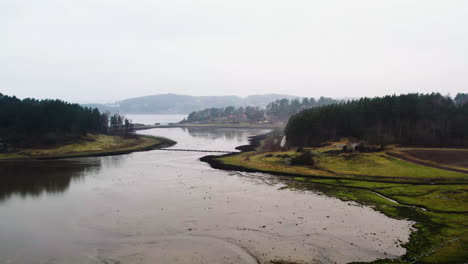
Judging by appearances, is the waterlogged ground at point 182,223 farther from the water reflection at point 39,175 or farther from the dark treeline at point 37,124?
the dark treeline at point 37,124

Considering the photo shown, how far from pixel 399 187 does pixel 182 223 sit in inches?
1625

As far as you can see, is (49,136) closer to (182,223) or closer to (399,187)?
(182,223)

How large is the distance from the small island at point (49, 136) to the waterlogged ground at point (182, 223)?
137ft

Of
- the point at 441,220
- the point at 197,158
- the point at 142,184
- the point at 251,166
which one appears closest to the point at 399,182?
the point at 441,220

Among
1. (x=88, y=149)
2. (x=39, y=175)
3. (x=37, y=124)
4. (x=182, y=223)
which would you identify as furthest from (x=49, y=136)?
(x=182, y=223)

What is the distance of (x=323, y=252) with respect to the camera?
3362cm

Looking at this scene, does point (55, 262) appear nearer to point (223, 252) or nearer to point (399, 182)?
point (223, 252)

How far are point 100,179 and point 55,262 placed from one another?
41.3 metres

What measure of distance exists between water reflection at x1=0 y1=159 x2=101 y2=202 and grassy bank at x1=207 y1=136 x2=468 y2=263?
35441 millimetres

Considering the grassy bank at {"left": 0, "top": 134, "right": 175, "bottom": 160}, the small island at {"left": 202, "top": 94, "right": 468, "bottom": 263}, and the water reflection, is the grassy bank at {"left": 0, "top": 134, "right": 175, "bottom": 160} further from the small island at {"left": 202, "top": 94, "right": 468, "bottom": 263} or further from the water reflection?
the small island at {"left": 202, "top": 94, "right": 468, "bottom": 263}

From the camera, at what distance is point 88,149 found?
11712cm

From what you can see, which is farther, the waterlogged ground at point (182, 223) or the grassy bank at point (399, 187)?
the grassy bank at point (399, 187)

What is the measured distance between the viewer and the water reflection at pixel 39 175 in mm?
60656

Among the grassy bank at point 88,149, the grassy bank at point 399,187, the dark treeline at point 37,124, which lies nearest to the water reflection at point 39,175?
the grassy bank at point 88,149
